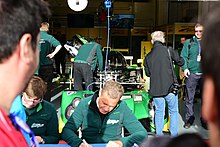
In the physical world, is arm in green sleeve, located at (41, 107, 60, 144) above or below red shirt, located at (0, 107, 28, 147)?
below

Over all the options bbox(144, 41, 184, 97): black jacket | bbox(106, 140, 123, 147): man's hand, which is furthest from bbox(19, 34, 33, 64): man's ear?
bbox(144, 41, 184, 97): black jacket

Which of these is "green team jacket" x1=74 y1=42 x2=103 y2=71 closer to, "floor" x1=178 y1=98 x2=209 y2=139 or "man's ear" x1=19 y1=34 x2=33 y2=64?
"floor" x1=178 y1=98 x2=209 y2=139

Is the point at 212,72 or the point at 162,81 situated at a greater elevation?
the point at 212,72

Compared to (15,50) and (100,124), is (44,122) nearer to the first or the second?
(100,124)

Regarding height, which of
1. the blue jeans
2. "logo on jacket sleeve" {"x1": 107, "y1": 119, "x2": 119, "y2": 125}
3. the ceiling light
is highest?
the ceiling light

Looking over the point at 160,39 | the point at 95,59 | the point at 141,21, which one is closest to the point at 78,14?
the point at 141,21

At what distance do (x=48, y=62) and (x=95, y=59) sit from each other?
80 centimetres

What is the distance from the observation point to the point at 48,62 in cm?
548

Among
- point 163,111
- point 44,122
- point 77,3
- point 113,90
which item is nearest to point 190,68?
point 163,111

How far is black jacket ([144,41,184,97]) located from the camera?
176 inches

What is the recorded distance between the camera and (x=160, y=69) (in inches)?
177

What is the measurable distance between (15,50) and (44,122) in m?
1.94

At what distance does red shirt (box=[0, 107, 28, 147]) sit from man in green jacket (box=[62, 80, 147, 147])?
1713 millimetres

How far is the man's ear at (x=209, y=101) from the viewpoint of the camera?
0.53 metres
